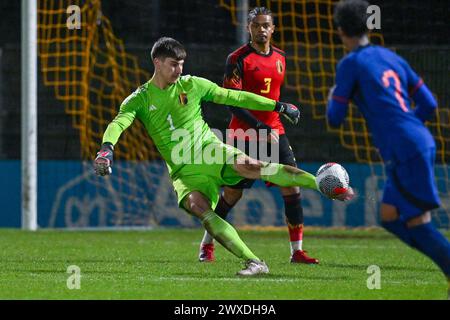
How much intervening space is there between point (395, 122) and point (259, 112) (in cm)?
316

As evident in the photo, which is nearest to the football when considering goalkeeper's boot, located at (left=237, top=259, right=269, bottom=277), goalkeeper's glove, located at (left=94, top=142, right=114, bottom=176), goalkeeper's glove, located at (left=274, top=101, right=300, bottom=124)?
goalkeeper's glove, located at (left=274, top=101, right=300, bottom=124)

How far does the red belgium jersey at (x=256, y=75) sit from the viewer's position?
9.75m

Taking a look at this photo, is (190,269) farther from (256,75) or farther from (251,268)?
(256,75)

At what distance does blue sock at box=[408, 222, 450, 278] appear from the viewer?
6637mm

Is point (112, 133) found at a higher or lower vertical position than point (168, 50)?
lower

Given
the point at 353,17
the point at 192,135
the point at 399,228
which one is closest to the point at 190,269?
the point at 192,135

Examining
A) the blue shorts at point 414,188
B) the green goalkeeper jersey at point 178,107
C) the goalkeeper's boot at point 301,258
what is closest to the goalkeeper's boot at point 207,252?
the goalkeeper's boot at point 301,258

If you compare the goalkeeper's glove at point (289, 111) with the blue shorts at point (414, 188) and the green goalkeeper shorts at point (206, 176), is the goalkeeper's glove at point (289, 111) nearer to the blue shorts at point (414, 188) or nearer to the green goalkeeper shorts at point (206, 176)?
the green goalkeeper shorts at point (206, 176)

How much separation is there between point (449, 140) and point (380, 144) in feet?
26.0

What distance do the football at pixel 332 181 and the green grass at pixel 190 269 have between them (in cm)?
61

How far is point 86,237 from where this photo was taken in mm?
12688

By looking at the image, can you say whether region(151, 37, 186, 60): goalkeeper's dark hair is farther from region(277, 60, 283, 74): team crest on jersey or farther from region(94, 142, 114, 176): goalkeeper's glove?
region(277, 60, 283, 74): team crest on jersey

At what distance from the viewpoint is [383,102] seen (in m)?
6.77
